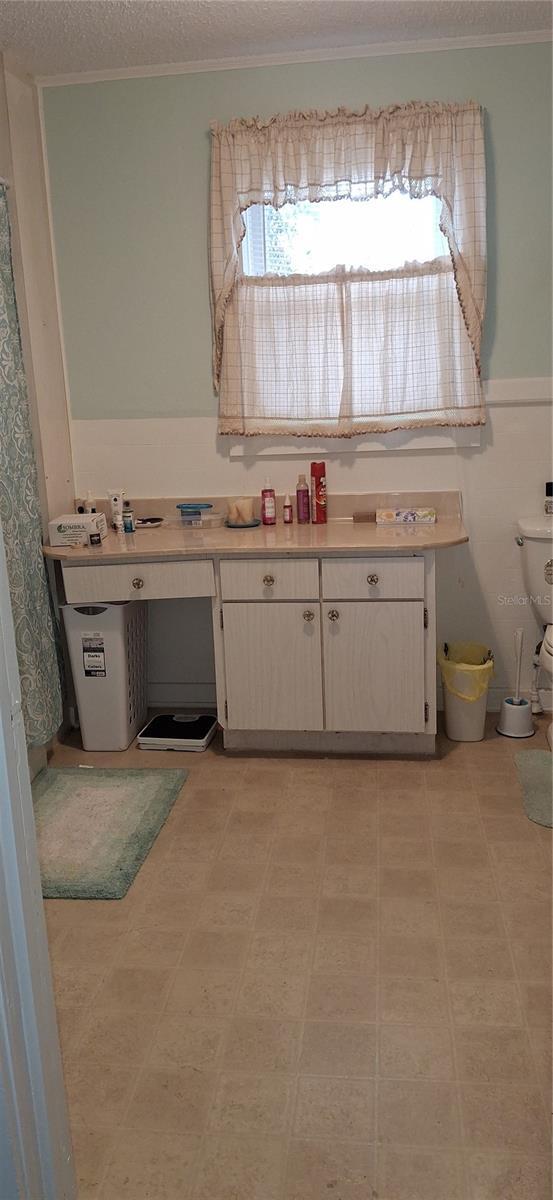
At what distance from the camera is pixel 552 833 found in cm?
273

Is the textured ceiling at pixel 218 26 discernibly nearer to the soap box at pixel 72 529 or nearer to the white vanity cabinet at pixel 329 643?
the soap box at pixel 72 529

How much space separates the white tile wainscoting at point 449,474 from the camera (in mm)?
3482

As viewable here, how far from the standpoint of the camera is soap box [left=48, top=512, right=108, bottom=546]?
3309 mm

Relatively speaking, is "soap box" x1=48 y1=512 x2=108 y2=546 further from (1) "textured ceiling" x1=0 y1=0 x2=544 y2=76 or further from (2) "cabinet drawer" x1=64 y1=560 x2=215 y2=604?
(1) "textured ceiling" x1=0 y1=0 x2=544 y2=76

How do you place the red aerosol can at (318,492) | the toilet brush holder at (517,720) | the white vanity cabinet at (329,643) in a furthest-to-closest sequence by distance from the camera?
the red aerosol can at (318,492)
the toilet brush holder at (517,720)
the white vanity cabinet at (329,643)

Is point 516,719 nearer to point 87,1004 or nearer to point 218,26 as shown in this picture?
point 87,1004

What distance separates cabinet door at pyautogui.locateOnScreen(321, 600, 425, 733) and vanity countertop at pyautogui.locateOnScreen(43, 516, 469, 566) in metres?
0.20

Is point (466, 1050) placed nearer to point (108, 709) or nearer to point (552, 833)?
point (552, 833)

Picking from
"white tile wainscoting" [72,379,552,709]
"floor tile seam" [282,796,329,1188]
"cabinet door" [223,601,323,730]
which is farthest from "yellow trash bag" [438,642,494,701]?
"floor tile seam" [282,796,329,1188]

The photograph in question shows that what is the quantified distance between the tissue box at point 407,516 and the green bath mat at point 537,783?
90 centimetres

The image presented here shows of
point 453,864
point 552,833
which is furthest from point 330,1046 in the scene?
point 552,833

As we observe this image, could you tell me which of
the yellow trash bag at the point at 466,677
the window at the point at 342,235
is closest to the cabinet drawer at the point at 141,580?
the yellow trash bag at the point at 466,677

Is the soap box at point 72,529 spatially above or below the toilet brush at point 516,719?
above

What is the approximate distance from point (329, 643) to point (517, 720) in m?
0.79
